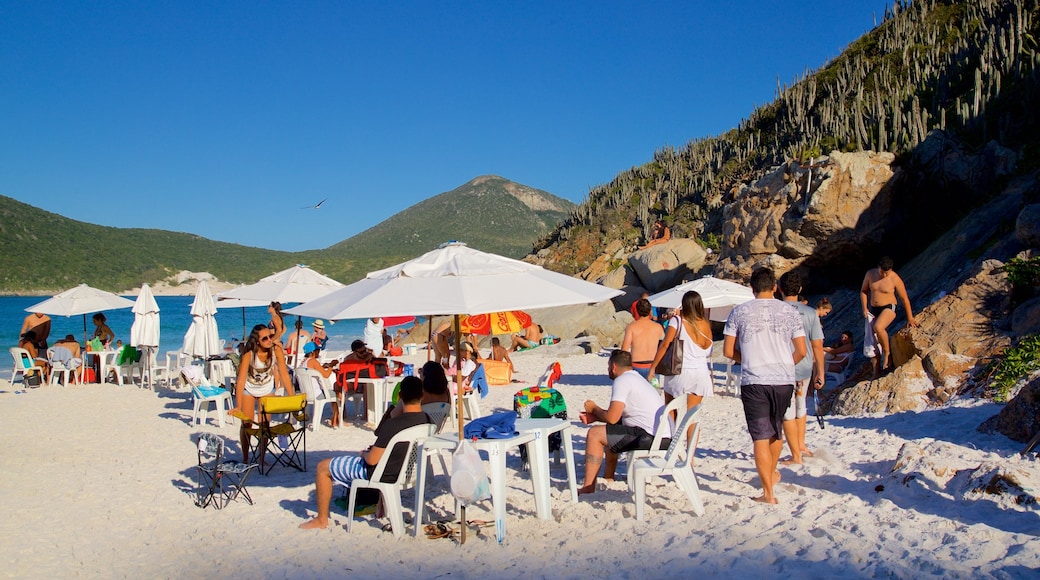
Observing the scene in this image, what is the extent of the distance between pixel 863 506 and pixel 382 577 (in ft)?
10.7

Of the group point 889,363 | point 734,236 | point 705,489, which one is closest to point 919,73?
point 734,236

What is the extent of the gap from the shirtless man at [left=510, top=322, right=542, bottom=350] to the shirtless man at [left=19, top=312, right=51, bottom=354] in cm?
1095

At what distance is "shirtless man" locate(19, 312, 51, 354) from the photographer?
48.9ft

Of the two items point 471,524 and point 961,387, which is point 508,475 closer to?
point 471,524

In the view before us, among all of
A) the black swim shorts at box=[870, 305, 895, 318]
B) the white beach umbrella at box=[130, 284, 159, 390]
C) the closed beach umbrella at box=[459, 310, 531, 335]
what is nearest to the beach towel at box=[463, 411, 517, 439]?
the closed beach umbrella at box=[459, 310, 531, 335]

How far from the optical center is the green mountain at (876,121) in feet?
48.9

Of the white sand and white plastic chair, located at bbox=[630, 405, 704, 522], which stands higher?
white plastic chair, located at bbox=[630, 405, 704, 522]

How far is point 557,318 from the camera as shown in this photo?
21.4 meters

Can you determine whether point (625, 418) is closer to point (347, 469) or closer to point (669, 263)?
point (347, 469)

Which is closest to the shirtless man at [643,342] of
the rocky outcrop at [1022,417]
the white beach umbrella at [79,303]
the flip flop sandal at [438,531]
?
the flip flop sandal at [438,531]

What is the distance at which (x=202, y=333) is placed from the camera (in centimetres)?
1268

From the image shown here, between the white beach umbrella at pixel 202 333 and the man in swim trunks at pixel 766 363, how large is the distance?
33.8 ft

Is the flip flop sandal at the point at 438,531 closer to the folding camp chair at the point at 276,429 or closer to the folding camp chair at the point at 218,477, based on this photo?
the folding camp chair at the point at 218,477

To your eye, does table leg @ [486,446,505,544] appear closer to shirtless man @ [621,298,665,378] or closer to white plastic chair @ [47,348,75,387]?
shirtless man @ [621,298,665,378]
